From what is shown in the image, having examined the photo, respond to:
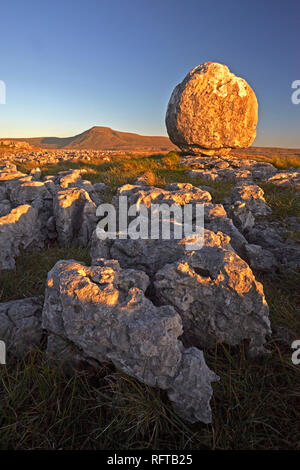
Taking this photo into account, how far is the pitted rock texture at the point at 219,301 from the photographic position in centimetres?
233

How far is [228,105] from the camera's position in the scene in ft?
42.2

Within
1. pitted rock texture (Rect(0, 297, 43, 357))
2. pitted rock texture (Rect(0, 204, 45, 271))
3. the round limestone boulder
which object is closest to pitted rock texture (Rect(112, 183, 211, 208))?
pitted rock texture (Rect(0, 204, 45, 271))

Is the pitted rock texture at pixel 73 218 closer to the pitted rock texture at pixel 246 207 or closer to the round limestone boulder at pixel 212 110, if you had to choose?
the pitted rock texture at pixel 246 207

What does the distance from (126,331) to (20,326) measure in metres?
1.27

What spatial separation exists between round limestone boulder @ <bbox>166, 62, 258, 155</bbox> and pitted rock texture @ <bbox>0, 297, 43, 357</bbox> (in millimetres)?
12642

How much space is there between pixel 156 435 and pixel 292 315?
182cm

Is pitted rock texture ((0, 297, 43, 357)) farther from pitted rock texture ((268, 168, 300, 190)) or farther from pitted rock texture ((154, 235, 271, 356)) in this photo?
pitted rock texture ((268, 168, 300, 190))

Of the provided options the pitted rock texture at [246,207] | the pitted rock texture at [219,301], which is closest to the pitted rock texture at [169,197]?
the pitted rock texture at [246,207]

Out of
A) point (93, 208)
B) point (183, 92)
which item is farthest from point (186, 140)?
point (93, 208)

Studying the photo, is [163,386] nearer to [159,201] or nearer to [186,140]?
[159,201]

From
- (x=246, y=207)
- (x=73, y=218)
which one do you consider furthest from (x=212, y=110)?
(x=73, y=218)

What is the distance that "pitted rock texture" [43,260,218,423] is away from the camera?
1860mm

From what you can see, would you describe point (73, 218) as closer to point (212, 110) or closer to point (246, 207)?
point (246, 207)

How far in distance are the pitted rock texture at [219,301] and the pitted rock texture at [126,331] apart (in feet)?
1.03
